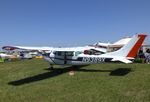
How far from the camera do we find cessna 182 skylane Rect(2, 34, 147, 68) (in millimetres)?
17769

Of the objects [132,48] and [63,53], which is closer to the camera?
[132,48]

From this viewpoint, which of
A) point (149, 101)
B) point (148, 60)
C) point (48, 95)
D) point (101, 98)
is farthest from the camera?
point (148, 60)

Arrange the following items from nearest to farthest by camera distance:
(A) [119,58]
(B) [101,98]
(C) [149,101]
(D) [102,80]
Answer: (C) [149,101] < (B) [101,98] < (D) [102,80] < (A) [119,58]

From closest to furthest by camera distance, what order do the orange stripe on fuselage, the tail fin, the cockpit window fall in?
the orange stripe on fuselage
the tail fin
the cockpit window

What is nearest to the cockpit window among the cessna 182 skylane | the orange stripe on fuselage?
the cessna 182 skylane

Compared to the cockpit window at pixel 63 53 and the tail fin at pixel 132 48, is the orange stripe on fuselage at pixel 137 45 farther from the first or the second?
the cockpit window at pixel 63 53

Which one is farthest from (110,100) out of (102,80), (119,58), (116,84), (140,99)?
(119,58)

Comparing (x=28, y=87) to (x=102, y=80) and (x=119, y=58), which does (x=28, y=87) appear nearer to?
(x=102, y=80)

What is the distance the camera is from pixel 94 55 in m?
19.0

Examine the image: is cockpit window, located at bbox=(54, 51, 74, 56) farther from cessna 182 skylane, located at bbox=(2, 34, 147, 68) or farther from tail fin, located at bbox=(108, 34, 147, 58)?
tail fin, located at bbox=(108, 34, 147, 58)

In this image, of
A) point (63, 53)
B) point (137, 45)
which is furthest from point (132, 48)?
point (63, 53)

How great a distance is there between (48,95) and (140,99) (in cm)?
418

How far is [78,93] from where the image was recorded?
36.9 feet

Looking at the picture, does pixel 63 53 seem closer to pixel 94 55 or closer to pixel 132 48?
pixel 94 55
